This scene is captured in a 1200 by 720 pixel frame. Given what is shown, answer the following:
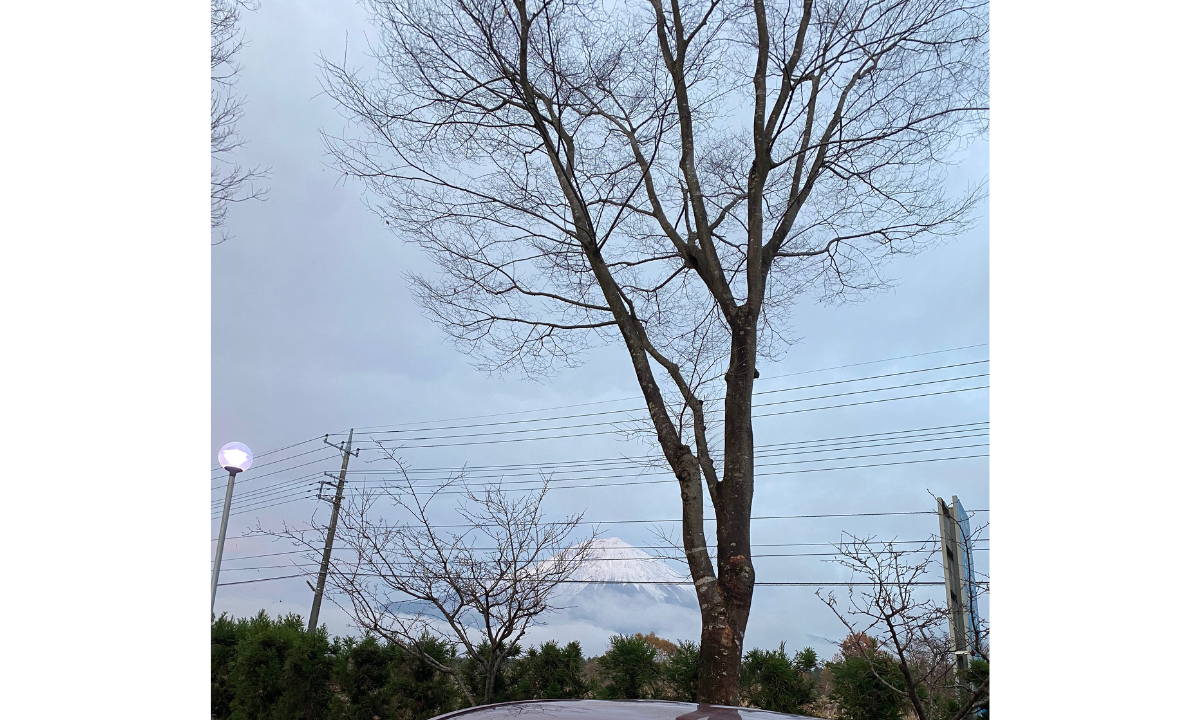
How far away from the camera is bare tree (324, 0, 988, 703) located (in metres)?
2.40

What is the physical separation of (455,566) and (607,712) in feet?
6.73

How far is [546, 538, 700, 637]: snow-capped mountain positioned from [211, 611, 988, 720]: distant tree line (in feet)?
0.37

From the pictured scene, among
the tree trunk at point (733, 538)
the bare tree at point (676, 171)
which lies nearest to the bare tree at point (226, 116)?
the bare tree at point (676, 171)

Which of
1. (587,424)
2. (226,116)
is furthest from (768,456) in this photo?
(226,116)

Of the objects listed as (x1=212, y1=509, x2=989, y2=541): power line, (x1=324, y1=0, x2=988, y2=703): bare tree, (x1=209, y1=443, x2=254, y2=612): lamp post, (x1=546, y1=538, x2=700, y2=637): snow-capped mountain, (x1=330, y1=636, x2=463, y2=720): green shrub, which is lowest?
(x1=330, y1=636, x2=463, y2=720): green shrub

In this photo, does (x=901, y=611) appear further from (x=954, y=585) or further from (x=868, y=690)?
(x=868, y=690)

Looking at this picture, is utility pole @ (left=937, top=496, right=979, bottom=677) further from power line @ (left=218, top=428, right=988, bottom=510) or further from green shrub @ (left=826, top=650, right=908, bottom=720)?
power line @ (left=218, top=428, right=988, bottom=510)

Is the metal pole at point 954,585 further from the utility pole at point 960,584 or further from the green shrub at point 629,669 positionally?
the green shrub at point 629,669

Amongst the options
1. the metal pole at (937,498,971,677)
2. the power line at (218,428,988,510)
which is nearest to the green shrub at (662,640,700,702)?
the power line at (218,428,988,510)
